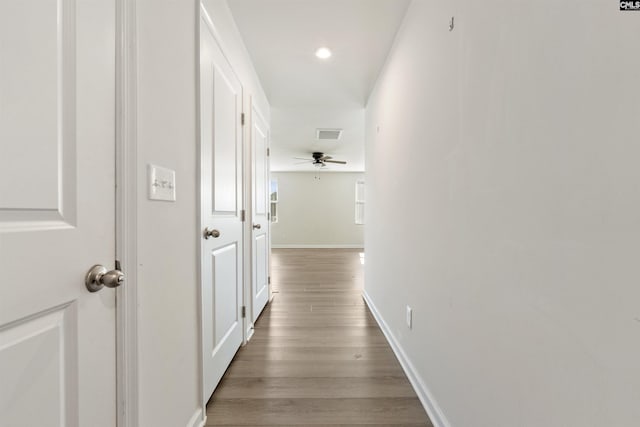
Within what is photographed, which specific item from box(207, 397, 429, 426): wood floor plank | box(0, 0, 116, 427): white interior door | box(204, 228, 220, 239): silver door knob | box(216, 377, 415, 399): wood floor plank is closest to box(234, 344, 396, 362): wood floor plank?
box(216, 377, 415, 399): wood floor plank

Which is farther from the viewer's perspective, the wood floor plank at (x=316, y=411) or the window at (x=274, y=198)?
the window at (x=274, y=198)

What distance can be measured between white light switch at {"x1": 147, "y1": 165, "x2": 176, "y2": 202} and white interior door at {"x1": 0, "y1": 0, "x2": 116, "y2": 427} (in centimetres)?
20

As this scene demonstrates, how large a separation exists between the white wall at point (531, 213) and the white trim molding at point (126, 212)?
1191 mm

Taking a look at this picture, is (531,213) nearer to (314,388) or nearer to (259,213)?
(314,388)

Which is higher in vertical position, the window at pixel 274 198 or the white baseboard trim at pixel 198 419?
the window at pixel 274 198

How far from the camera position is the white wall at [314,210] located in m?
9.06

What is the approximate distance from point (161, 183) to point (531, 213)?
4.14ft

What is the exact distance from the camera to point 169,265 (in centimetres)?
117

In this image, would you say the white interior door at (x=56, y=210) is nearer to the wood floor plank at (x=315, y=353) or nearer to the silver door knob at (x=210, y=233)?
the silver door knob at (x=210, y=233)

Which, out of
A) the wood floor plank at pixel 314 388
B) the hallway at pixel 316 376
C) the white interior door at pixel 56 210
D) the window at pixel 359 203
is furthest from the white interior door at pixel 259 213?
the window at pixel 359 203

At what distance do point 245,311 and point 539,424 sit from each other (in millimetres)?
1984

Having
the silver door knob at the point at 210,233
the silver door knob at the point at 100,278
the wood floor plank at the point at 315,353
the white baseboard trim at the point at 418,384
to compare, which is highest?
the silver door knob at the point at 210,233

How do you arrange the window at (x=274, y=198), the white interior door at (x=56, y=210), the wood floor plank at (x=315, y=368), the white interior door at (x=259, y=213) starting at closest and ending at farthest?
1. the white interior door at (x=56, y=210)
2. the wood floor plank at (x=315, y=368)
3. the white interior door at (x=259, y=213)
4. the window at (x=274, y=198)

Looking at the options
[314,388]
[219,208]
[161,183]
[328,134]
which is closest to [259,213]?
[219,208]
